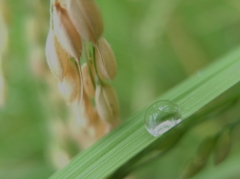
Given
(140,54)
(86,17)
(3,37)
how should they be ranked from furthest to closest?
(140,54) < (3,37) < (86,17)

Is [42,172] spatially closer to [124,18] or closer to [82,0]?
[124,18]

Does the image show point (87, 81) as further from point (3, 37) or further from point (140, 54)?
point (140, 54)

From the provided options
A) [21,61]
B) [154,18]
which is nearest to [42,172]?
[21,61]

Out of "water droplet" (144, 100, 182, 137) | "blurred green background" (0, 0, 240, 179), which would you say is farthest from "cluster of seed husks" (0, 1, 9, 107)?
"blurred green background" (0, 0, 240, 179)

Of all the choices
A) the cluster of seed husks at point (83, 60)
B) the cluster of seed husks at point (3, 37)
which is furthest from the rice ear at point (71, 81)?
the cluster of seed husks at point (3, 37)

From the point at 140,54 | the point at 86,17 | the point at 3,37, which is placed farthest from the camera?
the point at 140,54

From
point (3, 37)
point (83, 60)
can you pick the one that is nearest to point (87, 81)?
point (83, 60)
